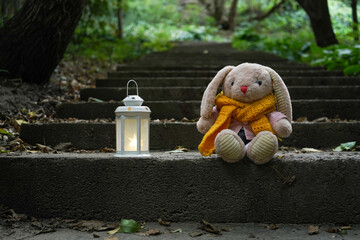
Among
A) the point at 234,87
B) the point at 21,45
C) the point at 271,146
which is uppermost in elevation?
the point at 21,45

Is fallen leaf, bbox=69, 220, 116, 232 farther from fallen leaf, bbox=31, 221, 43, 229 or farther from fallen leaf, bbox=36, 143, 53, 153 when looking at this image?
fallen leaf, bbox=36, 143, 53, 153

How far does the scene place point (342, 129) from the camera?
9.23 feet

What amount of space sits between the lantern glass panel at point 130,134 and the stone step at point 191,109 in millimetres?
1139

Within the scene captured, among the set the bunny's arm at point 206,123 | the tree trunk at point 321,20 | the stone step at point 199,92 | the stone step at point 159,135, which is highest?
the tree trunk at point 321,20

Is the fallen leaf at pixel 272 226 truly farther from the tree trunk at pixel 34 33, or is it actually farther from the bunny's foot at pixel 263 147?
the tree trunk at pixel 34 33

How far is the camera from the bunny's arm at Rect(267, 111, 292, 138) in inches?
79.5

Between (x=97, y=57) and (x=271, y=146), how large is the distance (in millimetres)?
6236

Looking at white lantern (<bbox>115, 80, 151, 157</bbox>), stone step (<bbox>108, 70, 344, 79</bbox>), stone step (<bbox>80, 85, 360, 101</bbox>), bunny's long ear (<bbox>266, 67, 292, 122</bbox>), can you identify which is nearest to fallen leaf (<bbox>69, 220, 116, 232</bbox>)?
white lantern (<bbox>115, 80, 151, 157</bbox>)

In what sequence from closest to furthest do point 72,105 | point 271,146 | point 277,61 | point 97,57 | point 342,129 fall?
point 271,146
point 342,129
point 72,105
point 277,61
point 97,57

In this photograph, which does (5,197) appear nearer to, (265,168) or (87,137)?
(87,137)

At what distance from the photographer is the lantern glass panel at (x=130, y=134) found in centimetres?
226

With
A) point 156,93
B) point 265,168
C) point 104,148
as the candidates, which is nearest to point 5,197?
point 104,148

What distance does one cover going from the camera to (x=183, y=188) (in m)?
2.10

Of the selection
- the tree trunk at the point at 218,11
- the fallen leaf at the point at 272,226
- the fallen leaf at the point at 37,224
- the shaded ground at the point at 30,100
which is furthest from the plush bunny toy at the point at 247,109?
the tree trunk at the point at 218,11
